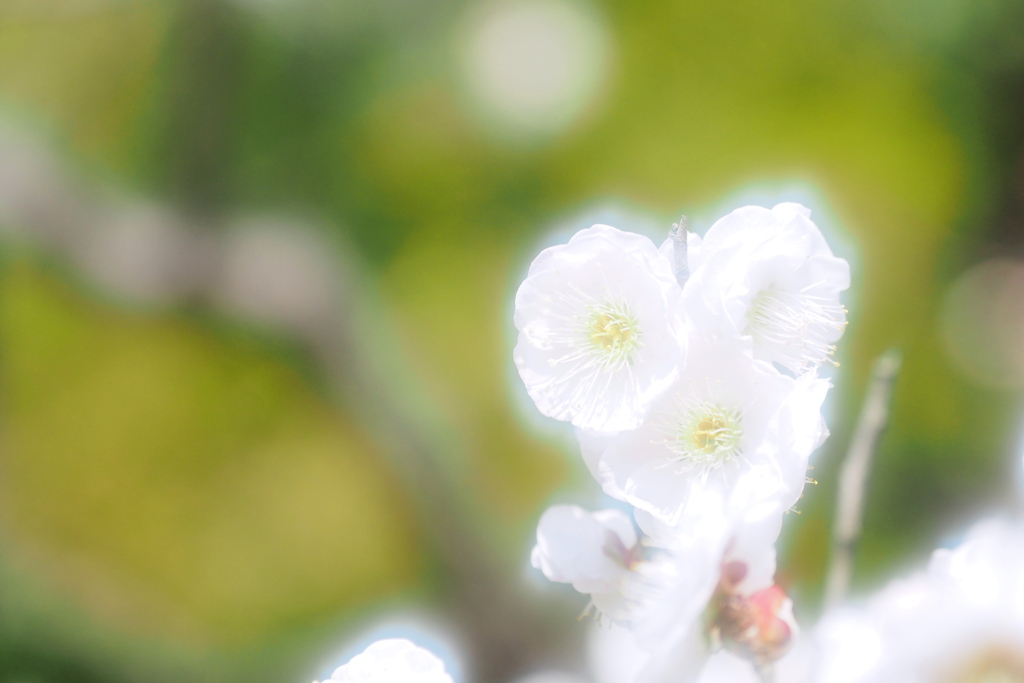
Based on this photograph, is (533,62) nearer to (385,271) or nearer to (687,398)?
(385,271)

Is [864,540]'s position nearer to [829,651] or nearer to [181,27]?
[829,651]

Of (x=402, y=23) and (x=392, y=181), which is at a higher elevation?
(x=402, y=23)

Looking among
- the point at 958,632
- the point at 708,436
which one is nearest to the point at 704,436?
the point at 708,436

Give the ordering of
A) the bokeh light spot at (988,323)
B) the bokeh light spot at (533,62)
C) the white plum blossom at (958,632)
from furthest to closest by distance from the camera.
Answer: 1. the bokeh light spot at (533,62)
2. the bokeh light spot at (988,323)
3. the white plum blossom at (958,632)

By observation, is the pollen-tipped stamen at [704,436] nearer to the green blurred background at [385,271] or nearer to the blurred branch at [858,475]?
the blurred branch at [858,475]

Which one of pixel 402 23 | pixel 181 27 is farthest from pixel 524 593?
pixel 181 27

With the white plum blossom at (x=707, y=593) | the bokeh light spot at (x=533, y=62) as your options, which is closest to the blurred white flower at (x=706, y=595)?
the white plum blossom at (x=707, y=593)
